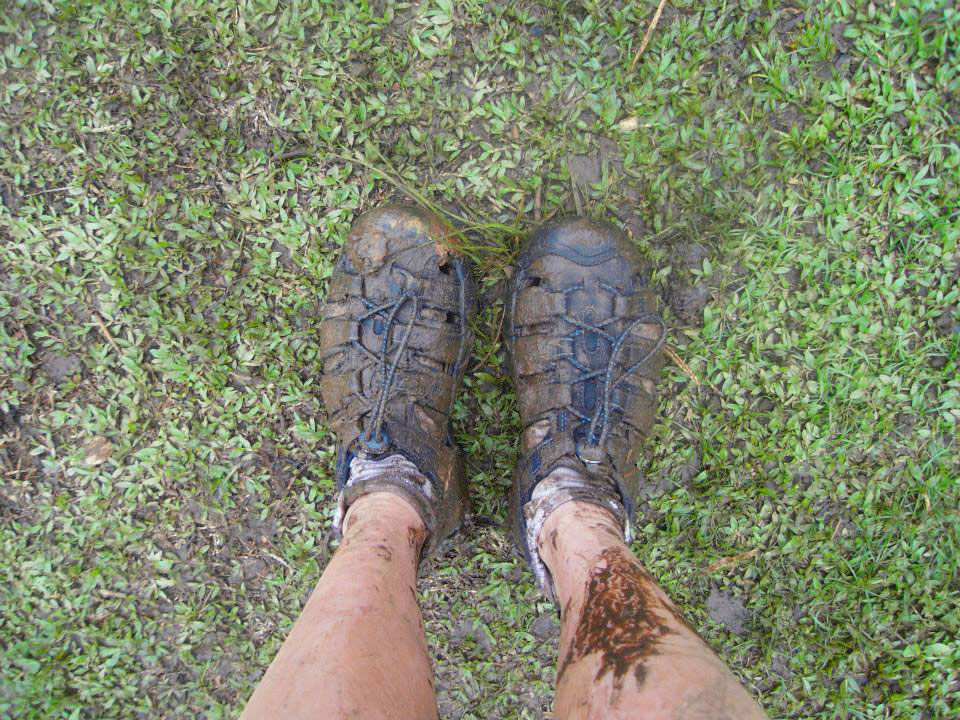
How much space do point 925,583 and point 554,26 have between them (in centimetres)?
284

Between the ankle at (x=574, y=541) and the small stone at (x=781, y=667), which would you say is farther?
the small stone at (x=781, y=667)

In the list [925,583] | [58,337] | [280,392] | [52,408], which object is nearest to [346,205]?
[280,392]

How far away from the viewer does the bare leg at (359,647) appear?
148 centimetres

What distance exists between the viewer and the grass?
264cm

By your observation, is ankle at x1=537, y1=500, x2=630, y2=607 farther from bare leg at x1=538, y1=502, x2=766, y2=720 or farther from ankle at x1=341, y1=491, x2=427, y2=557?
ankle at x1=341, y1=491, x2=427, y2=557

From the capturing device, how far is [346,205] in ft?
8.93

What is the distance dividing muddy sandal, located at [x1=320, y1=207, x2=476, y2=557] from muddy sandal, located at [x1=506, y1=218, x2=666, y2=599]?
267 millimetres

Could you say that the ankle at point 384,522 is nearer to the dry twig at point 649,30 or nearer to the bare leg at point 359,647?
the bare leg at point 359,647

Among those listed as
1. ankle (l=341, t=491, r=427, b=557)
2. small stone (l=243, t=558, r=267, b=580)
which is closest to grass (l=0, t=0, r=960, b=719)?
small stone (l=243, t=558, r=267, b=580)

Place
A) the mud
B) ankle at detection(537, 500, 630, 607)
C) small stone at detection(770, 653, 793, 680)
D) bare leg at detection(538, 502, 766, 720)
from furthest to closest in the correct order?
small stone at detection(770, 653, 793, 680)
ankle at detection(537, 500, 630, 607)
the mud
bare leg at detection(538, 502, 766, 720)

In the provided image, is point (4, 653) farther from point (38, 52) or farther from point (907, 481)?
point (907, 481)

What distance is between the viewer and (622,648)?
1596mm

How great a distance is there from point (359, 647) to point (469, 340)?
1398 mm

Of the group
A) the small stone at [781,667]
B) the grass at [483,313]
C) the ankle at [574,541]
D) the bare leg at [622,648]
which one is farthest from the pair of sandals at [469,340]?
the small stone at [781,667]
